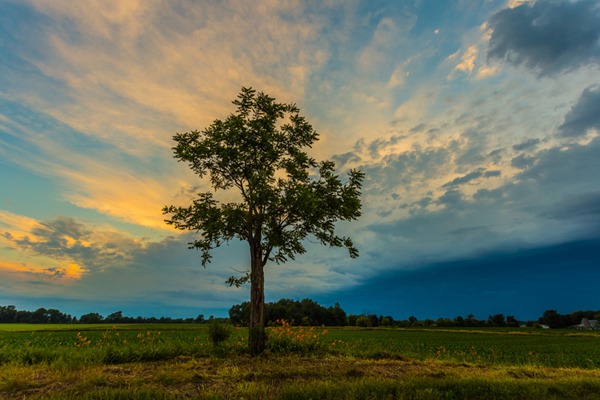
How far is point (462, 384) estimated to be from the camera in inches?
359

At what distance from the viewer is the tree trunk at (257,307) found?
14.1 m

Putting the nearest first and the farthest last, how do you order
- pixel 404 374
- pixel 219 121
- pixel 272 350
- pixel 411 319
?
pixel 404 374 < pixel 272 350 < pixel 219 121 < pixel 411 319

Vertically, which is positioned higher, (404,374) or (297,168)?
(297,168)

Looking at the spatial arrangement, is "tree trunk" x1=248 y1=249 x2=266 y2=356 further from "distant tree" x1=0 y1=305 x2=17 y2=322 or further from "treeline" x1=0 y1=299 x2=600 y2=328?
"distant tree" x1=0 y1=305 x2=17 y2=322

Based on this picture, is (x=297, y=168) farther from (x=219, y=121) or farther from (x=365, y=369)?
(x=365, y=369)

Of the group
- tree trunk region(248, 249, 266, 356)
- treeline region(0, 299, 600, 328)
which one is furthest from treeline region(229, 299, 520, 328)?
tree trunk region(248, 249, 266, 356)

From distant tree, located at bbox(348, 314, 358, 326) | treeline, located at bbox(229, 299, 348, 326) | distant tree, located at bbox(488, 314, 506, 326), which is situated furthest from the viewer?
distant tree, located at bbox(488, 314, 506, 326)

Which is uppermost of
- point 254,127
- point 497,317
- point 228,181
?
point 254,127

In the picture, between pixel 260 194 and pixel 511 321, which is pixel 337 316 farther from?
pixel 260 194

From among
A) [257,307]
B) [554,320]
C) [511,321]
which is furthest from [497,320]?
[257,307]

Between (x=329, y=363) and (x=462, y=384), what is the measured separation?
4696 mm

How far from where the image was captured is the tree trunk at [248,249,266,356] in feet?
46.3

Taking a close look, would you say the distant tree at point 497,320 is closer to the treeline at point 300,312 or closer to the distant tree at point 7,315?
the treeline at point 300,312

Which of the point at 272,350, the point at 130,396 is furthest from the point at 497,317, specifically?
the point at 130,396
